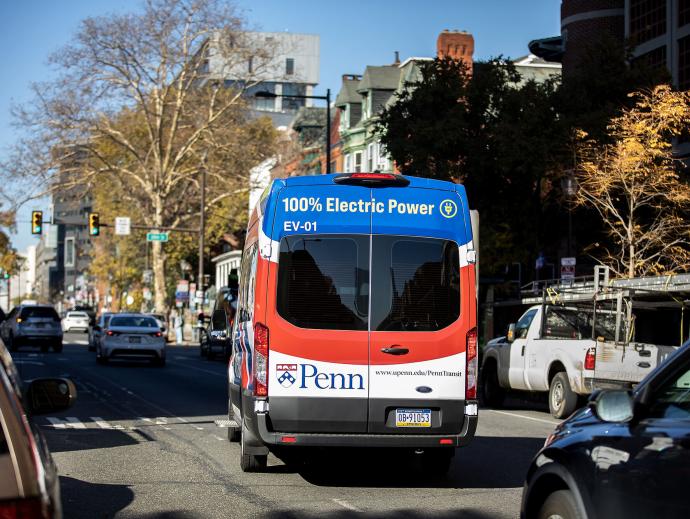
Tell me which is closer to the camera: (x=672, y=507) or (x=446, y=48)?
(x=672, y=507)

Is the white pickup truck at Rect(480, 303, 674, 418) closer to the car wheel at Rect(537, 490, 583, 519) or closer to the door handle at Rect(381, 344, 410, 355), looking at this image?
the door handle at Rect(381, 344, 410, 355)

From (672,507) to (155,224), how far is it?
2306 inches

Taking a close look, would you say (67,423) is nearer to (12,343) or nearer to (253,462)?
(253,462)

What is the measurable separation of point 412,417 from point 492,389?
1197 cm

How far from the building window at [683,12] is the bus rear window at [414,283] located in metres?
30.4

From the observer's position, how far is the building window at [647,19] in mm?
40781

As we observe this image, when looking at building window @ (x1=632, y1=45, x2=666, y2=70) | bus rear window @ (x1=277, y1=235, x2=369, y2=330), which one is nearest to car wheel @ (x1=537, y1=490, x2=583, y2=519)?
bus rear window @ (x1=277, y1=235, x2=369, y2=330)

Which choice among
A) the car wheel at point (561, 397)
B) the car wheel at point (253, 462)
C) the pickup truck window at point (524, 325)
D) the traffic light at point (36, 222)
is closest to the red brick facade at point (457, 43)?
the traffic light at point (36, 222)

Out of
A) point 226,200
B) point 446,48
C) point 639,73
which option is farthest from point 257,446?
point 226,200

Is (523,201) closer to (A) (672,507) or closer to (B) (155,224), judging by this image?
(B) (155,224)

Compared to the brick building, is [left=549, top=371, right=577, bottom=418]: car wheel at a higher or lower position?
lower

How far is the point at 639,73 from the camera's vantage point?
35.5 meters

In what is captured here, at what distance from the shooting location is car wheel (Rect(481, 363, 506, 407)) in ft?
73.7

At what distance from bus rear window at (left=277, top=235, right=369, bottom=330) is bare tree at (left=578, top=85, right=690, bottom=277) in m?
18.7
